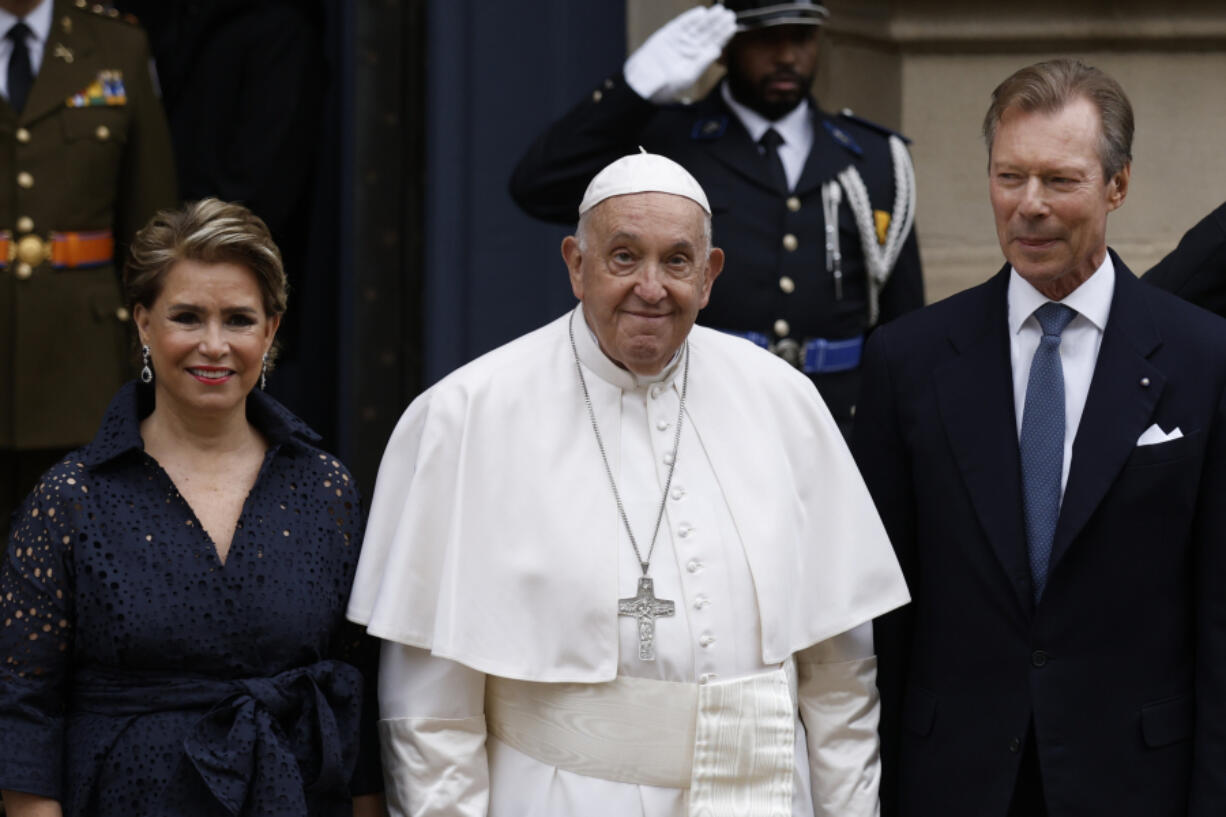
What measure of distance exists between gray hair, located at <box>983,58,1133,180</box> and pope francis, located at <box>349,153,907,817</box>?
23.2 inches

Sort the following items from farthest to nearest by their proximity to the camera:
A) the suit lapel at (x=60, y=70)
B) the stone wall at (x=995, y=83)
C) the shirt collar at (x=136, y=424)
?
the stone wall at (x=995, y=83), the suit lapel at (x=60, y=70), the shirt collar at (x=136, y=424)

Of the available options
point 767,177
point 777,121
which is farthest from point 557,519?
point 777,121

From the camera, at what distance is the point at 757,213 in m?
4.56

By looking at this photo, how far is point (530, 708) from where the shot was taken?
3.31m

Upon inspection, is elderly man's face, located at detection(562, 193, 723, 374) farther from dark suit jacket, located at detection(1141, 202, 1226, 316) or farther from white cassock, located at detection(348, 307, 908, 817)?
dark suit jacket, located at detection(1141, 202, 1226, 316)

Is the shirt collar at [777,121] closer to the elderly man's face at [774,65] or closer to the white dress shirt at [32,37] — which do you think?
the elderly man's face at [774,65]

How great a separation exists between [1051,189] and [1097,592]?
0.68 metres

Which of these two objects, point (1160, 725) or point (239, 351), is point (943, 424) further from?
point (239, 351)

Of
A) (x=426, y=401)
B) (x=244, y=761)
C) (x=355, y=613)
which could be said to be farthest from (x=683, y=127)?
(x=244, y=761)

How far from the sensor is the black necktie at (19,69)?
4.76 meters

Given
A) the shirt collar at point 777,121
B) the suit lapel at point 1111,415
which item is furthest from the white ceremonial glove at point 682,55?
the suit lapel at point 1111,415

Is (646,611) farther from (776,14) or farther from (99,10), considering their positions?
(99,10)

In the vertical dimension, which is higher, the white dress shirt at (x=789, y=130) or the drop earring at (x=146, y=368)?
the white dress shirt at (x=789, y=130)

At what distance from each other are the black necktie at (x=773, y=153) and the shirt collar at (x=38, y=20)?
1764mm
